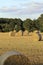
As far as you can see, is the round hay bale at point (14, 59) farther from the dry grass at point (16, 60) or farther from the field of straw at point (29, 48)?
the field of straw at point (29, 48)

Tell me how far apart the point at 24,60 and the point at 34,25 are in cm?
5205

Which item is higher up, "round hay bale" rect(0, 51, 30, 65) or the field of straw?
"round hay bale" rect(0, 51, 30, 65)

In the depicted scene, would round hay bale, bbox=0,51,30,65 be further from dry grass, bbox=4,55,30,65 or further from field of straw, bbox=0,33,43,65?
field of straw, bbox=0,33,43,65

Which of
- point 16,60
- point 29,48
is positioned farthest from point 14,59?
point 29,48

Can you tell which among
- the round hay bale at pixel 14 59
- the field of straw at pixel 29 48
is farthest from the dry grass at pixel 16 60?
the field of straw at pixel 29 48

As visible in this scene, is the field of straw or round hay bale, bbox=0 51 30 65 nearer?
round hay bale, bbox=0 51 30 65

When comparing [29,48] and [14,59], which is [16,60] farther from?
[29,48]

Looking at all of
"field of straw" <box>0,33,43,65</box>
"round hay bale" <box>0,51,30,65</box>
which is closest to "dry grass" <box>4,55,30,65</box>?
"round hay bale" <box>0,51,30,65</box>

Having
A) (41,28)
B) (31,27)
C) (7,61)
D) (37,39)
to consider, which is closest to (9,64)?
(7,61)

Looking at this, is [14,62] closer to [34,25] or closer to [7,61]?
A: [7,61]

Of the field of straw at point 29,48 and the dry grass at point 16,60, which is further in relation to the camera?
the field of straw at point 29,48

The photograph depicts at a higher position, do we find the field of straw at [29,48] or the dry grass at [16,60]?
the dry grass at [16,60]

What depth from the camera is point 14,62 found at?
8625 mm

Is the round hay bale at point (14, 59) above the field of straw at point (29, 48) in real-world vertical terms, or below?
above
